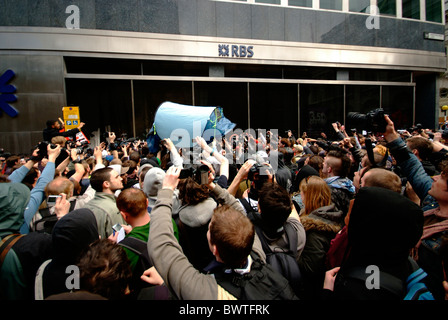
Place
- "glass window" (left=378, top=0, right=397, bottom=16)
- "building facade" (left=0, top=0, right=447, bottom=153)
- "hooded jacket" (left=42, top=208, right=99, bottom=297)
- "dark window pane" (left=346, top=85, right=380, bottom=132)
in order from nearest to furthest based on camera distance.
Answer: "hooded jacket" (left=42, top=208, right=99, bottom=297) → "building facade" (left=0, top=0, right=447, bottom=153) → "glass window" (left=378, top=0, right=397, bottom=16) → "dark window pane" (left=346, top=85, right=380, bottom=132)

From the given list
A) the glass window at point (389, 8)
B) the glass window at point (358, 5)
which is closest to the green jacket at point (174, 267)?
the glass window at point (358, 5)

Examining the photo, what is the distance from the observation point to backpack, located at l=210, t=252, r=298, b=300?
1.33 metres

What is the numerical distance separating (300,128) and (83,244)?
43.9 ft

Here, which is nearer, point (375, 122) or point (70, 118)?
point (375, 122)

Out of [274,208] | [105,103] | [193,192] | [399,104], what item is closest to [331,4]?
[399,104]

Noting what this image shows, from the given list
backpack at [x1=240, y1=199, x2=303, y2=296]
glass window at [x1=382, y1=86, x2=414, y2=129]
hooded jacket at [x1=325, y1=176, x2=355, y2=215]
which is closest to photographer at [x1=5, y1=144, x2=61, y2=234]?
backpack at [x1=240, y1=199, x2=303, y2=296]

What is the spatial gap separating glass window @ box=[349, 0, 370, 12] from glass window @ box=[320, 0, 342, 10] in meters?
0.68

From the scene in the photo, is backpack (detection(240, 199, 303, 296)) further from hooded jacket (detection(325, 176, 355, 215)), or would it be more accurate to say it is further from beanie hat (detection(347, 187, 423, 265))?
hooded jacket (detection(325, 176, 355, 215))

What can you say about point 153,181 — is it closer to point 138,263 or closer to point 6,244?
point 138,263

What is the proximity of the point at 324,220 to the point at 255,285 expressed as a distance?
1.20m

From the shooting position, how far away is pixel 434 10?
15250mm

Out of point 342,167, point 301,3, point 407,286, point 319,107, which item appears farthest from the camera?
point 319,107

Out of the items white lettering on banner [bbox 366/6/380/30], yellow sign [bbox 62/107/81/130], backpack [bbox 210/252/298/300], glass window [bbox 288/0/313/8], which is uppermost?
glass window [bbox 288/0/313/8]

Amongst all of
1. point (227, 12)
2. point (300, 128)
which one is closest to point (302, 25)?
point (227, 12)
